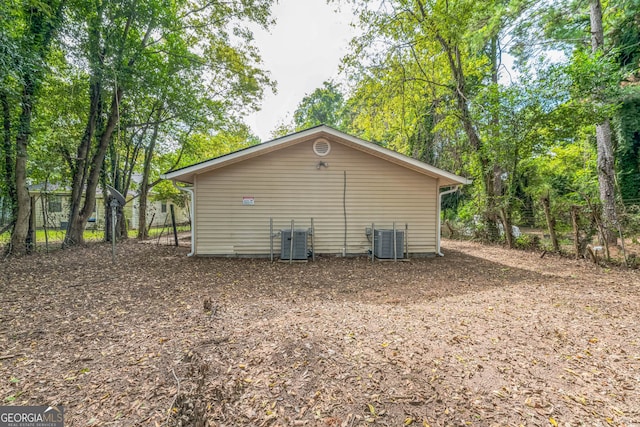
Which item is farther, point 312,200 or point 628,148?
point 628,148

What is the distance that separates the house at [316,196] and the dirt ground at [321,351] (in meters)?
2.35

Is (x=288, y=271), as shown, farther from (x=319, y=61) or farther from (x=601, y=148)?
(x=319, y=61)

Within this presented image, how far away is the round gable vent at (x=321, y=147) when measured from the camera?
7316 millimetres

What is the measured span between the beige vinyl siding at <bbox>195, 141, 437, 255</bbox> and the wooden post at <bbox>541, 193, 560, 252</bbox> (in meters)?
2.79

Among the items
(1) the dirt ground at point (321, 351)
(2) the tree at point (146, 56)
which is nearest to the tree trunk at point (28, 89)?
(2) the tree at point (146, 56)

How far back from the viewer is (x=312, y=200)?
24.3ft

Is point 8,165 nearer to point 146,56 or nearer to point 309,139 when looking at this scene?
point 146,56

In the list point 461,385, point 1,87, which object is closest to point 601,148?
point 461,385

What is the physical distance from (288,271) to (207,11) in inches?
370

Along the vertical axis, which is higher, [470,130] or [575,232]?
[470,130]

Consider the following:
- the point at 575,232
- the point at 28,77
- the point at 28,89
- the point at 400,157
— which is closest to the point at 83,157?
the point at 28,89

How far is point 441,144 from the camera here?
1371cm

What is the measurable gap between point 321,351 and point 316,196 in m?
5.23

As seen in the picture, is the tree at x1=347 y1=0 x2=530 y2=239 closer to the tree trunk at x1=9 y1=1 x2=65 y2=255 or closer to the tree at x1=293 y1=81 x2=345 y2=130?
the tree trunk at x1=9 y1=1 x2=65 y2=255
